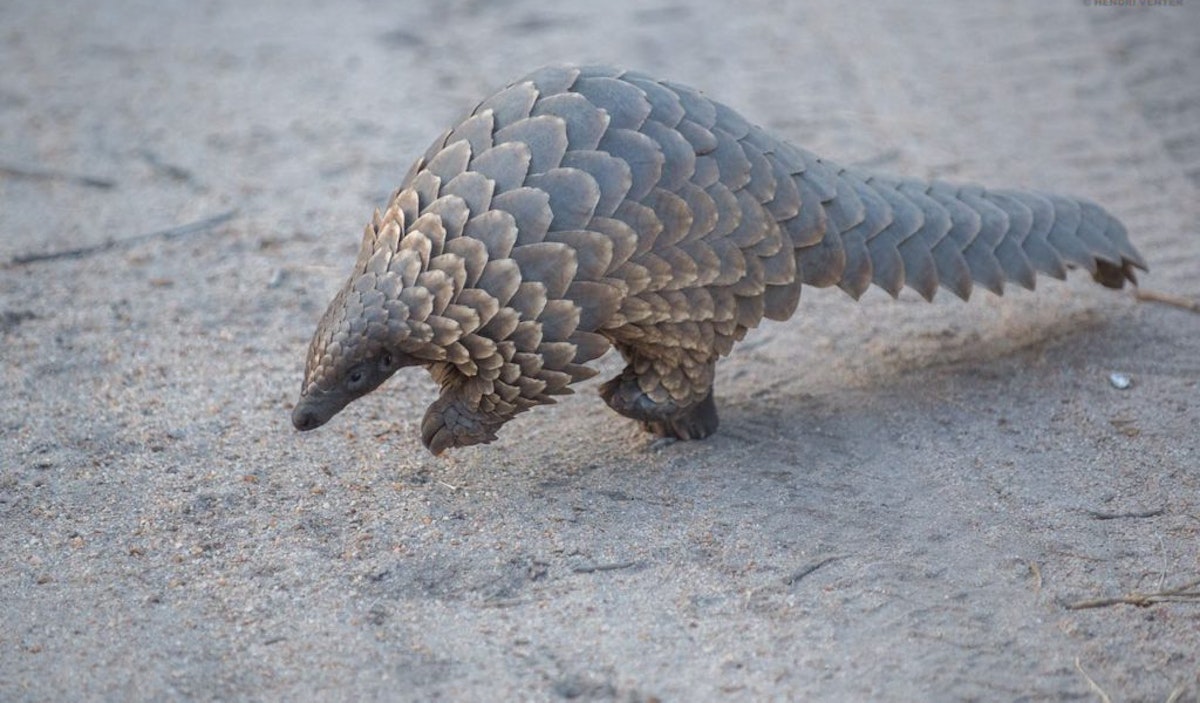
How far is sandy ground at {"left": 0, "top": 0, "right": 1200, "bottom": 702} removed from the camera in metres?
3.41

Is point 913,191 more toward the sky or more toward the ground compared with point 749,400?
more toward the sky

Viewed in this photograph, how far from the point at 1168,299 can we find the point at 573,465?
109 inches

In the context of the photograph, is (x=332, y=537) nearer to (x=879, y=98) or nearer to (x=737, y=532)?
(x=737, y=532)

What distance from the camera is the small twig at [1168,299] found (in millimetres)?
5359

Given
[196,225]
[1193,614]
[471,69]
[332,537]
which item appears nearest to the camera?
[1193,614]

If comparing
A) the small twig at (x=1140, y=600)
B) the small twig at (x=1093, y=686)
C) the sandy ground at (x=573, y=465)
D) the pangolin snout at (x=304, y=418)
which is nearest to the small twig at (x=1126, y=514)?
the sandy ground at (x=573, y=465)

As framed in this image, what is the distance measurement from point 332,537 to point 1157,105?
5.66m

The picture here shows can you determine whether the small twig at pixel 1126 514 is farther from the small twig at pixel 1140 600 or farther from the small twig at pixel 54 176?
the small twig at pixel 54 176

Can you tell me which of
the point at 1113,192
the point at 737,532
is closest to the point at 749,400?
the point at 737,532

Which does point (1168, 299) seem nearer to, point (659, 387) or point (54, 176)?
point (659, 387)

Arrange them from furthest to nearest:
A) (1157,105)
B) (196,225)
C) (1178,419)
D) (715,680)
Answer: (1157,105) < (196,225) < (1178,419) < (715,680)

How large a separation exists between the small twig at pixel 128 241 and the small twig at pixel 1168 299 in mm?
4243

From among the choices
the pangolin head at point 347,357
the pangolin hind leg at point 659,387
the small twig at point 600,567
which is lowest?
the small twig at point 600,567

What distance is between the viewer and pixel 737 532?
3957 mm
